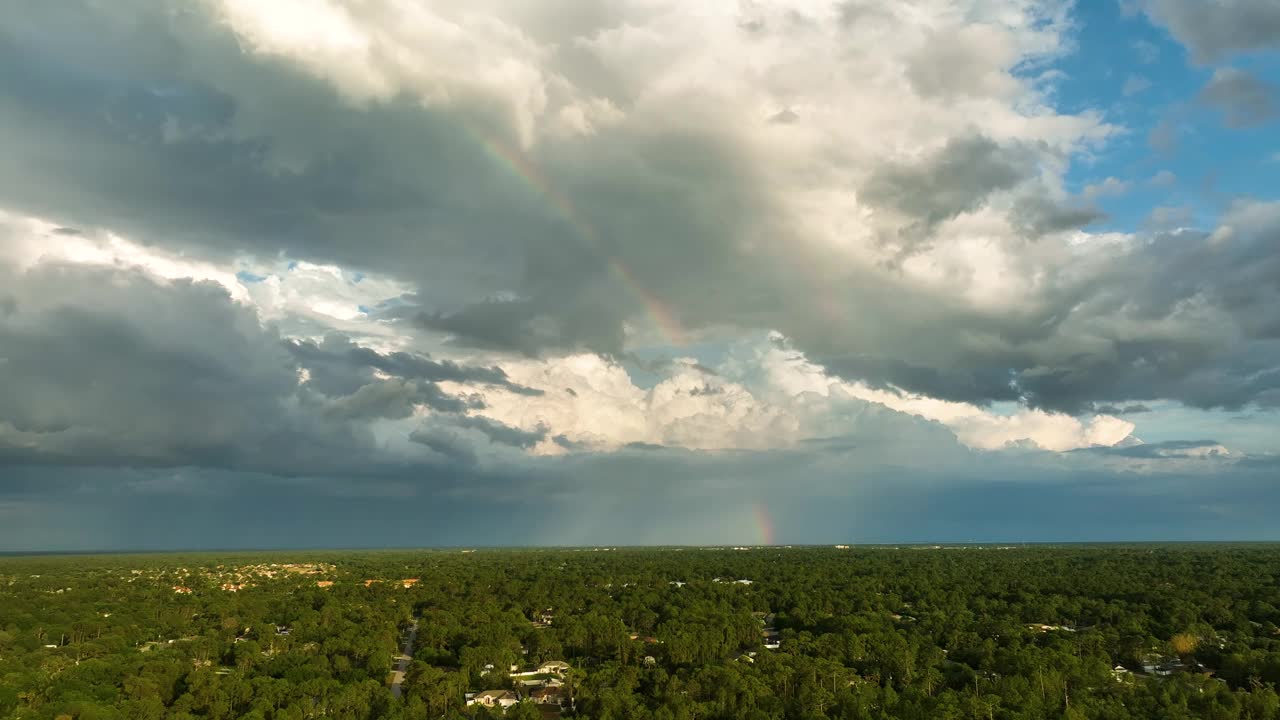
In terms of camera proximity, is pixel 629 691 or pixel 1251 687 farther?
pixel 1251 687

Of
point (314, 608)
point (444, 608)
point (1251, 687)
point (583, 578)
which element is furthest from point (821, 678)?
point (583, 578)

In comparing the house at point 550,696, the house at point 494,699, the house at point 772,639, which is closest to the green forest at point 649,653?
the house at point 494,699

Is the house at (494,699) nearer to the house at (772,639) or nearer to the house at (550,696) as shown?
the house at (550,696)

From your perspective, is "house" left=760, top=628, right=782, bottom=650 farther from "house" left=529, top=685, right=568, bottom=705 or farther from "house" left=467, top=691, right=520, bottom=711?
"house" left=467, top=691, right=520, bottom=711

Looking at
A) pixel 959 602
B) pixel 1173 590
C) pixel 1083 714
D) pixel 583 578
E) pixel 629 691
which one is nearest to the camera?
pixel 1083 714

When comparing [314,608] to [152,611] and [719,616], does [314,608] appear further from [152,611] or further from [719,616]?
[719,616]

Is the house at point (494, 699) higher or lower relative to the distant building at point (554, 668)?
lower
